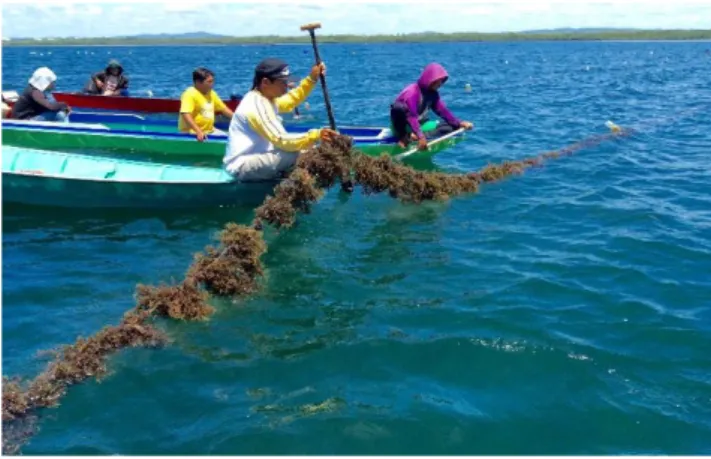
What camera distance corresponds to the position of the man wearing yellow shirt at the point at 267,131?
363 inches

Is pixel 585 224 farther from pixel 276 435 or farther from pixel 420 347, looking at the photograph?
pixel 276 435

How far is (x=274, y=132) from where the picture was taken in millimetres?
9633

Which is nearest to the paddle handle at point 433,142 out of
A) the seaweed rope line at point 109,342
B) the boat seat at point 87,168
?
the boat seat at point 87,168

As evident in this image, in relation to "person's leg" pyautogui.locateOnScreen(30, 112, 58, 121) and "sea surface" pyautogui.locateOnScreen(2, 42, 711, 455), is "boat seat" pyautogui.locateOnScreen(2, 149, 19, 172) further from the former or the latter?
"person's leg" pyautogui.locateOnScreen(30, 112, 58, 121)

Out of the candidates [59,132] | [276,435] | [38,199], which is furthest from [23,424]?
[59,132]

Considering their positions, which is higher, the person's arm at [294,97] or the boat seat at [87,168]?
the person's arm at [294,97]

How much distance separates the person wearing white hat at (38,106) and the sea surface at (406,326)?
196 inches

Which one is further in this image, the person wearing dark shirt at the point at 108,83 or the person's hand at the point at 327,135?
the person wearing dark shirt at the point at 108,83

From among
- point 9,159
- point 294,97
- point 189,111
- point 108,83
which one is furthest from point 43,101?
point 294,97

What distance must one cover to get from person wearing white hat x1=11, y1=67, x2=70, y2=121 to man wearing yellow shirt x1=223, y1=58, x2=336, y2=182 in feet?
22.6

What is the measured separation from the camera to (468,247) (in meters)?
9.87

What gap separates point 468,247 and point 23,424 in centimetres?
619

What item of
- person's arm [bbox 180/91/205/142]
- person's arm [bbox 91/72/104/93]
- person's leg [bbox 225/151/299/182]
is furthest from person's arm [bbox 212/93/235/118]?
person's arm [bbox 91/72/104/93]

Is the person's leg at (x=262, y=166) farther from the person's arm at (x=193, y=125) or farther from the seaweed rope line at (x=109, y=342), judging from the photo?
the person's arm at (x=193, y=125)
